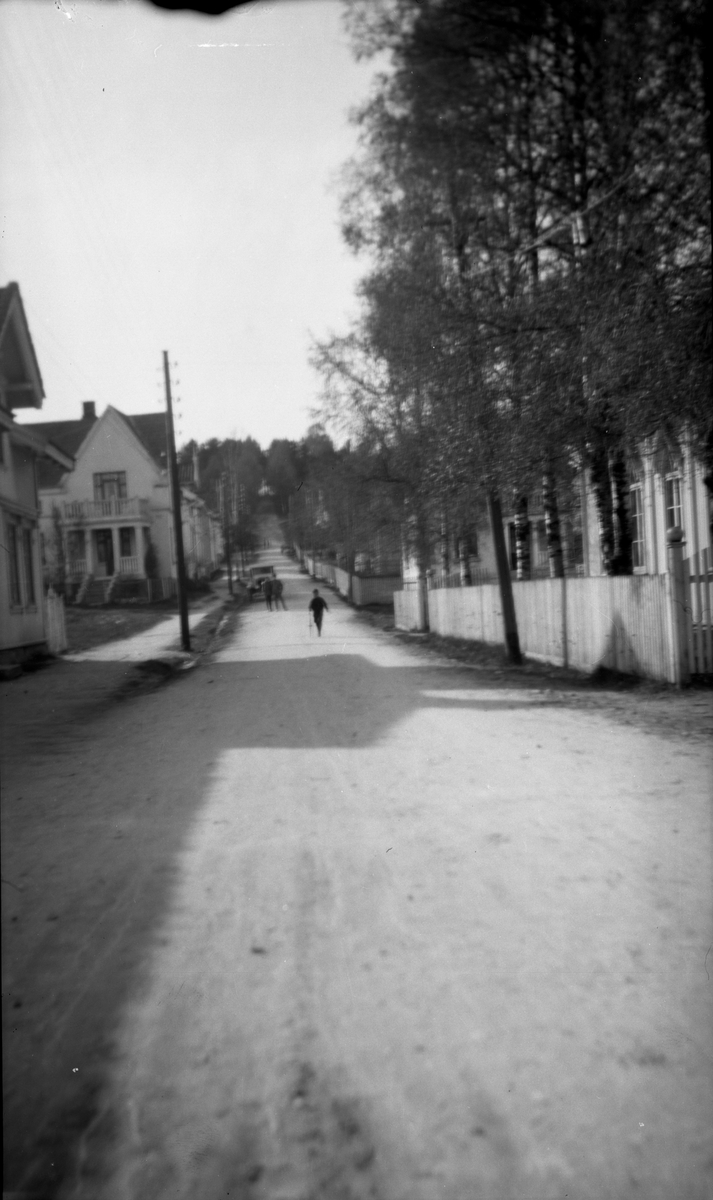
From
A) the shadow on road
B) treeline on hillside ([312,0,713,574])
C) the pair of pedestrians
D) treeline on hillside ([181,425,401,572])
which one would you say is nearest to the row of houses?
treeline on hillside ([181,425,401,572])

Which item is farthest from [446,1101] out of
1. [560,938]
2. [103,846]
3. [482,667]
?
[482,667]

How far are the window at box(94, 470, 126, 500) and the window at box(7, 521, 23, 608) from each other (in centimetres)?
146

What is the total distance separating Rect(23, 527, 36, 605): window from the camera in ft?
42.6

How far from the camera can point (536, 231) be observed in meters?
5.42

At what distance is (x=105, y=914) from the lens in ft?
12.2

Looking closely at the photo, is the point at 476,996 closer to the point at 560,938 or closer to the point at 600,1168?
the point at 560,938

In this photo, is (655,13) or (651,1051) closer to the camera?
(651,1051)

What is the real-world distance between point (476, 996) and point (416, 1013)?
Answer: 0.22m

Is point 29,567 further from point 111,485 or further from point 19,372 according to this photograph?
point 19,372

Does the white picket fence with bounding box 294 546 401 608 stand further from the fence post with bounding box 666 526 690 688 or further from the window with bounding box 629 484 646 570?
the fence post with bounding box 666 526 690 688

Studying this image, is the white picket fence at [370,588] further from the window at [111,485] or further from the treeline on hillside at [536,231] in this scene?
the treeline on hillside at [536,231]

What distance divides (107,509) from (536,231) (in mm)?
10528

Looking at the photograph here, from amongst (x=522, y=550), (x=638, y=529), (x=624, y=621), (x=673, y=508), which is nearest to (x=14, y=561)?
(x=624, y=621)

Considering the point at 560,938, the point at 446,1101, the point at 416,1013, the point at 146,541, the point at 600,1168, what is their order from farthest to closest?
the point at 146,541 < the point at 560,938 < the point at 416,1013 < the point at 446,1101 < the point at 600,1168
